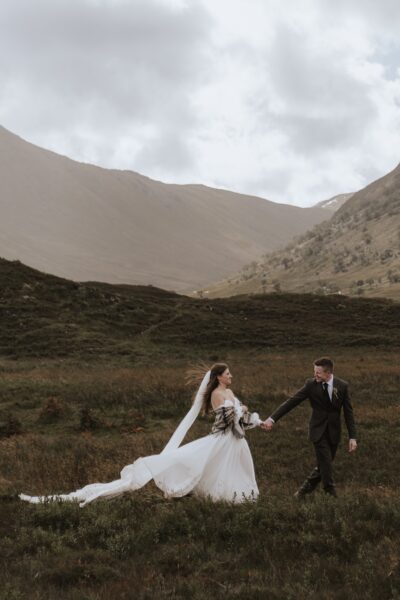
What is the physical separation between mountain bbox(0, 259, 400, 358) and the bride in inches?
990

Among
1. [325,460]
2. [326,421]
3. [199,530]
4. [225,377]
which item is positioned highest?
[225,377]

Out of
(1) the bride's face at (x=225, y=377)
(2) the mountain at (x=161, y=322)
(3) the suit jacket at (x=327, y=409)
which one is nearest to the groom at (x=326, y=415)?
(3) the suit jacket at (x=327, y=409)

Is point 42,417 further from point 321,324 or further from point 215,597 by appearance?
point 321,324

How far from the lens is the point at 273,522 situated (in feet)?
25.9

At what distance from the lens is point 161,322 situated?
46.7m

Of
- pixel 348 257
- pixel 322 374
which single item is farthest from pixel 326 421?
pixel 348 257

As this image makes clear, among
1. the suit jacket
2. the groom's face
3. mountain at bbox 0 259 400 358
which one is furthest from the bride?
mountain at bbox 0 259 400 358

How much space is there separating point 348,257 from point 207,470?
131 meters

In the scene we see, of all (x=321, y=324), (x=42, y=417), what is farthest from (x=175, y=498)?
(x=321, y=324)

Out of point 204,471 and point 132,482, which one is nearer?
point 204,471

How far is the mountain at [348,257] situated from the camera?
112m

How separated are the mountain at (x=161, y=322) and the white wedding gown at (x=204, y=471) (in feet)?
82.6

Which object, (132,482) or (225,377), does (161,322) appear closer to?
(225,377)

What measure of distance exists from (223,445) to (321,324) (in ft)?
130
